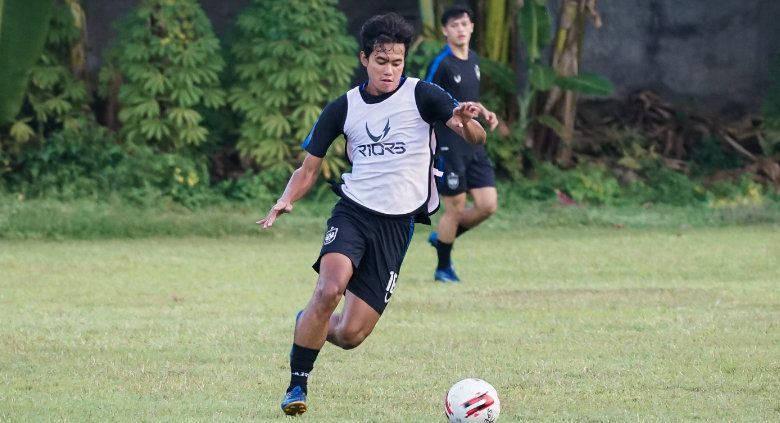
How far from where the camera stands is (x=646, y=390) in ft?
21.8

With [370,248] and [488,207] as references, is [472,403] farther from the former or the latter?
[488,207]

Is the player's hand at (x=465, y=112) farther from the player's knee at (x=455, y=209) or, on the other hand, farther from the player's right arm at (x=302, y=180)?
the player's knee at (x=455, y=209)

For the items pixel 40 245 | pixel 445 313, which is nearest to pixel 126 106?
pixel 40 245

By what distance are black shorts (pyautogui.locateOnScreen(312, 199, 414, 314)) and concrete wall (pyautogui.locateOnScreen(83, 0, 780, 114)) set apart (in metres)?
11.8

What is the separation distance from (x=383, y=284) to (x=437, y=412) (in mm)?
694

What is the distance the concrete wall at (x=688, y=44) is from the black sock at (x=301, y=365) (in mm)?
12279

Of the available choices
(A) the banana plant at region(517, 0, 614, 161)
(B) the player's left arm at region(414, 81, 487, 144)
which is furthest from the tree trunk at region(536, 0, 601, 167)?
(B) the player's left arm at region(414, 81, 487, 144)

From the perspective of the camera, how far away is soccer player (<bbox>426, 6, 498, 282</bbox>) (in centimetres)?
1139

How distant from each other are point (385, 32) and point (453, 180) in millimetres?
5141

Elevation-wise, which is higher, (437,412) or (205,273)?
(437,412)

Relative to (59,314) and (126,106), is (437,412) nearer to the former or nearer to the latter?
(59,314)

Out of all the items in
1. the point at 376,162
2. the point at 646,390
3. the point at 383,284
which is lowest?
the point at 646,390

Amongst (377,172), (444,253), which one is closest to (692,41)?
(444,253)

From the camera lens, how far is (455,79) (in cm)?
1134
